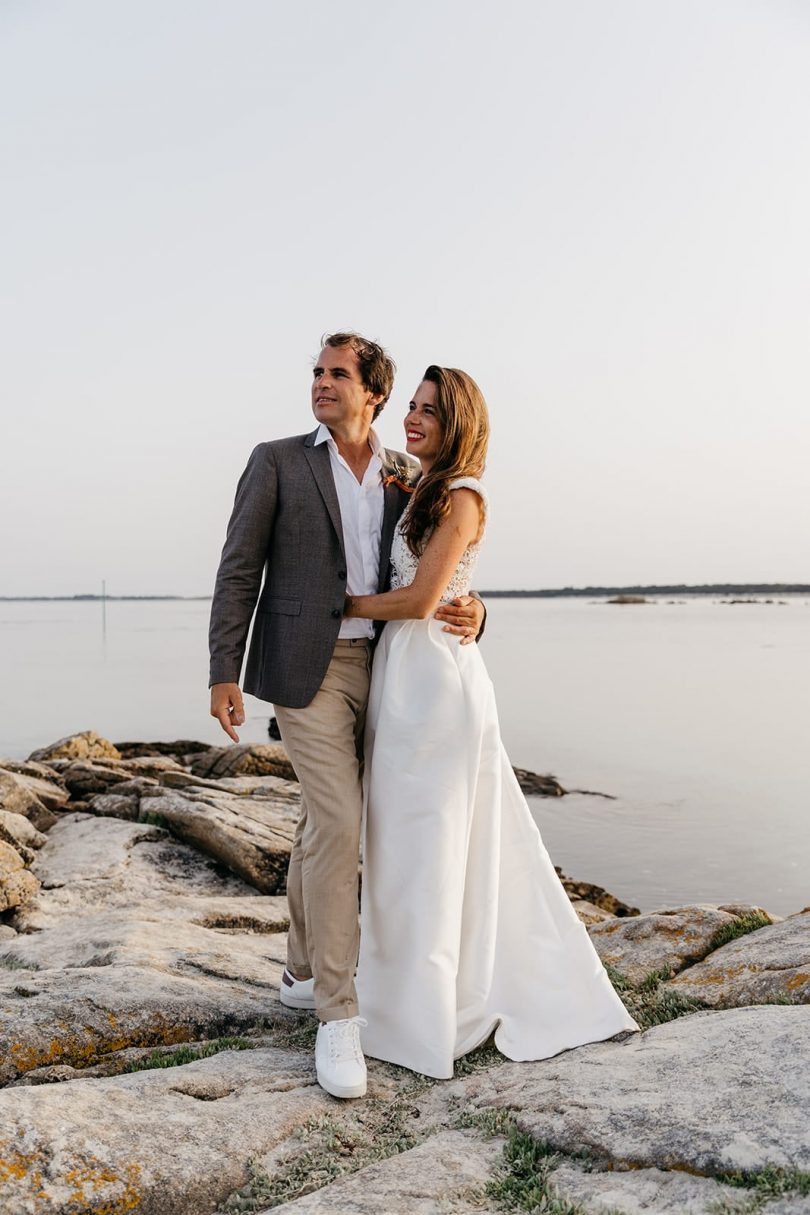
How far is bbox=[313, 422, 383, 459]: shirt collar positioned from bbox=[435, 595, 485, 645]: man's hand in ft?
2.56

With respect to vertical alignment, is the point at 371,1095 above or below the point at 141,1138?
below

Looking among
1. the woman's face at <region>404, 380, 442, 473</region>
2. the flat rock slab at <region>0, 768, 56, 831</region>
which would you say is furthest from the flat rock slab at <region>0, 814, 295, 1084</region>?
the woman's face at <region>404, 380, 442, 473</region>

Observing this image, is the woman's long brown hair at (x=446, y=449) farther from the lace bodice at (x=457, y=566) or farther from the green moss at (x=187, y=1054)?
the green moss at (x=187, y=1054)

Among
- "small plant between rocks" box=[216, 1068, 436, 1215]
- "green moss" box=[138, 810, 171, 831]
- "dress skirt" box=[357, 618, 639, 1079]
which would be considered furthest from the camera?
"green moss" box=[138, 810, 171, 831]

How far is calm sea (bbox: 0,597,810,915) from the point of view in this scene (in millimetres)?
12562

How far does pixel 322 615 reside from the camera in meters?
4.26

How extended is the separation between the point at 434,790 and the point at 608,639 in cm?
5351

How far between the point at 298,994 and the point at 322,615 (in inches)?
69.2

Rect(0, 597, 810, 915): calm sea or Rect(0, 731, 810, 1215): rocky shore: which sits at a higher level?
Rect(0, 731, 810, 1215): rocky shore

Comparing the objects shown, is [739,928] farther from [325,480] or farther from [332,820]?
[325,480]

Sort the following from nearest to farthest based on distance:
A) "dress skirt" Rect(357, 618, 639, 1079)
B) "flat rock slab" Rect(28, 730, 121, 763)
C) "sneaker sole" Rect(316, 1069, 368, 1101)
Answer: "sneaker sole" Rect(316, 1069, 368, 1101), "dress skirt" Rect(357, 618, 639, 1079), "flat rock slab" Rect(28, 730, 121, 763)

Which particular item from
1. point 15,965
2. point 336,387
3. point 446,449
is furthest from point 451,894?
point 15,965

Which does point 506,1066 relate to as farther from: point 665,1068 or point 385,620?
point 385,620

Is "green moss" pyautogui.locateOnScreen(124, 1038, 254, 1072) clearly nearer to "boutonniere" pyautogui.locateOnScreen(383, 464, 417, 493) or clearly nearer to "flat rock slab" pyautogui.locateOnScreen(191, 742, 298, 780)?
"boutonniere" pyautogui.locateOnScreen(383, 464, 417, 493)
